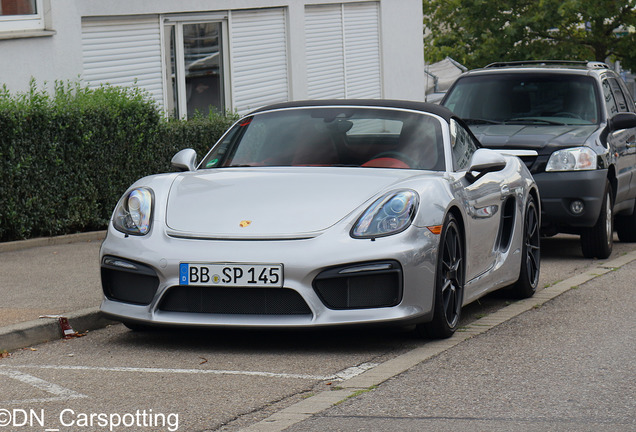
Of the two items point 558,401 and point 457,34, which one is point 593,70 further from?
point 457,34

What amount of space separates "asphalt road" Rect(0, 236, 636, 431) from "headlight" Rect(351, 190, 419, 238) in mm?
686

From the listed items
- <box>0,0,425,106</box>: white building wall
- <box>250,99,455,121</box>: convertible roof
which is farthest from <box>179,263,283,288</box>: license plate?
<box>0,0,425,106</box>: white building wall

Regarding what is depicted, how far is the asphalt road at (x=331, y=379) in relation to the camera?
5012 millimetres

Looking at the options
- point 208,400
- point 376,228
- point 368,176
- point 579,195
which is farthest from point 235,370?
point 579,195

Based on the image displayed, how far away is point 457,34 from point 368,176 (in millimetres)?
22403

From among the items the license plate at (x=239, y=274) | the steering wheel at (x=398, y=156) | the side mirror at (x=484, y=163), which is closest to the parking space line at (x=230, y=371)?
the license plate at (x=239, y=274)

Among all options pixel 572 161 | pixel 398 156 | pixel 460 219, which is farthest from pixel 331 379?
pixel 572 161

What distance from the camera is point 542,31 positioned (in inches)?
1055

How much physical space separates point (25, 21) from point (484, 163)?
7.99 metres

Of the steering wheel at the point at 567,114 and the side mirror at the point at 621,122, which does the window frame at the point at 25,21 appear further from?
the side mirror at the point at 621,122

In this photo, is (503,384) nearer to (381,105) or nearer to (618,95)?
(381,105)

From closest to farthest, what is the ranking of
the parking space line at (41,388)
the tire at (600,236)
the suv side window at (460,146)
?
the parking space line at (41,388) < the suv side window at (460,146) < the tire at (600,236)

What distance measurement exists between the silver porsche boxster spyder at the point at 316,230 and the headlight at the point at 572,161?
3.46 metres

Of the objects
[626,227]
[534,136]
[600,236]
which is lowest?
[626,227]
